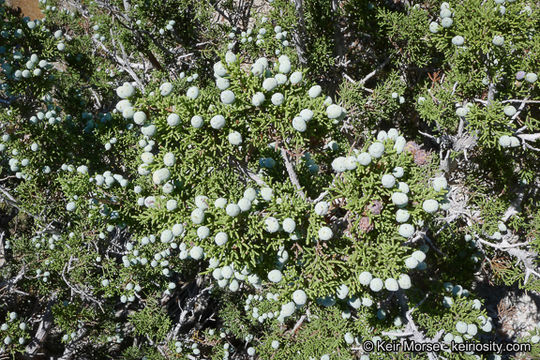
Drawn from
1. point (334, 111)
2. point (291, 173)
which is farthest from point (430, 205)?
point (291, 173)

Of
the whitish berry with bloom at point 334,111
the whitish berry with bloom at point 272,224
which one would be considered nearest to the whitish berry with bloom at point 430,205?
the whitish berry with bloom at point 334,111

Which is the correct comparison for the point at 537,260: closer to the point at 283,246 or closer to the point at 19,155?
the point at 283,246

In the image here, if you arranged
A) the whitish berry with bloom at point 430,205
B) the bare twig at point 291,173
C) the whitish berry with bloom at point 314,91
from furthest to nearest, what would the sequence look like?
the bare twig at point 291,173 → the whitish berry with bloom at point 314,91 → the whitish berry with bloom at point 430,205

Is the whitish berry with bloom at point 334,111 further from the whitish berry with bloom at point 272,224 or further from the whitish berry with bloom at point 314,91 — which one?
the whitish berry with bloom at point 272,224

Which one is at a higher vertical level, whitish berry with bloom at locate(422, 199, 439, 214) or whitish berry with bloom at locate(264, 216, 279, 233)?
whitish berry with bloom at locate(264, 216, 279, 233)

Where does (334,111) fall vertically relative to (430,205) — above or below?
above

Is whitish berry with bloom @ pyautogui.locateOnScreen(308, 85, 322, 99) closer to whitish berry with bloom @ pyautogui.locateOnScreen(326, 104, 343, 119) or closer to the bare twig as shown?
whitish berry with bloom @ pyautogui.locateOnScreen(326, 104, 343, 119)

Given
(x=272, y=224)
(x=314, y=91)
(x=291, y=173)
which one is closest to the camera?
(x=272, y=224)

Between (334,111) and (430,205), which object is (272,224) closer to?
(334,111)

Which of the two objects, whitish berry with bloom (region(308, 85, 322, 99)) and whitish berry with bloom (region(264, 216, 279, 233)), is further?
whitish berry with bloom (region(308, 85, 322, 99))

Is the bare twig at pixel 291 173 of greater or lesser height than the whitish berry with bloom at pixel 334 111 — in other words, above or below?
below

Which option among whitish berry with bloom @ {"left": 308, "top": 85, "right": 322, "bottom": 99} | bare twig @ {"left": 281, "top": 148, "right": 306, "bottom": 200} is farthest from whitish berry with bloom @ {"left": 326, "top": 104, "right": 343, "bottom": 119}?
bare twig @ {"left": 281, "top": 148, "right": 306, "bottom": 200}

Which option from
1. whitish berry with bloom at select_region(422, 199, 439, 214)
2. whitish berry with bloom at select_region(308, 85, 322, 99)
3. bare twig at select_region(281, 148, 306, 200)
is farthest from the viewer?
bare twig at select_region(281, 148, 306, 200)

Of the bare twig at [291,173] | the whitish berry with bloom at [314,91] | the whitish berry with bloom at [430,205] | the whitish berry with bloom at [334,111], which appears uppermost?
the whitish berry with bloom at [314,91]
